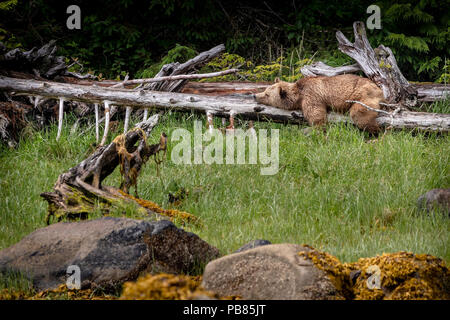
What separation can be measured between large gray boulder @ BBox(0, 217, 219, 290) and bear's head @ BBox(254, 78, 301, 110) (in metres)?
4.68

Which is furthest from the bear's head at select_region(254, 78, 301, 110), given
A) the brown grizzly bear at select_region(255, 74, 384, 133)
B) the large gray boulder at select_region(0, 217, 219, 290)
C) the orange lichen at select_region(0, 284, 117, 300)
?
the orange lichen at select_region(0, 284, 117, 300)

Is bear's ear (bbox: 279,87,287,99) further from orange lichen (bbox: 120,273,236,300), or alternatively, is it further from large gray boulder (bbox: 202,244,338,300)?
orange lichen (bbox: 120,273,236,300)

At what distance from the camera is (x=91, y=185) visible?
4.85 m

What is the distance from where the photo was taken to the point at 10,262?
3.66 m

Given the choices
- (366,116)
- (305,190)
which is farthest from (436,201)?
(366,116)

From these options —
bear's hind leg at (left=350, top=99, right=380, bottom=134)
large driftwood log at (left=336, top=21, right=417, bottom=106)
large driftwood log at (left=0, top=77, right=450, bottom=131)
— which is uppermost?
large driftwood log at (left=336, top=21, right=417, bottom=106)

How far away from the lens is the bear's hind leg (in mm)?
7548

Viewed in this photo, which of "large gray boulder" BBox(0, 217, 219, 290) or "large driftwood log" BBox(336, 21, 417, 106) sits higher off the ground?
"large driftwood log" BBox(336, 21, 417, 106)

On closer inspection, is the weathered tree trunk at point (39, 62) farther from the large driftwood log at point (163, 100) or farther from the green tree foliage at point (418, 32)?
the green tree foliage at point (418, 32)

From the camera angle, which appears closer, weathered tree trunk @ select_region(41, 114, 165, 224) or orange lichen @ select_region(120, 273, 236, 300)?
orange lichen @ select_region(120, 273, 236, 300)

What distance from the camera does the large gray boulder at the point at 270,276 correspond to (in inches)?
109

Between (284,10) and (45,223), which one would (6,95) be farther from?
(284,10)

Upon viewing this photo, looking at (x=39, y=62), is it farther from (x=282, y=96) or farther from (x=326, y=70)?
(x=326, y=70)

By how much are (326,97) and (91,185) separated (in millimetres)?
4536
